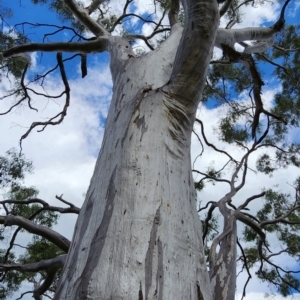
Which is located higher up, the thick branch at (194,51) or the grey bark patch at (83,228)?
the thick branch at (194,51)

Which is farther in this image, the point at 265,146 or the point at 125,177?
the point at 265,146

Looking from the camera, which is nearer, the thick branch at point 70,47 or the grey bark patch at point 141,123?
the grey bark patch at point 141,123

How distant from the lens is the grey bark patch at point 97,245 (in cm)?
103

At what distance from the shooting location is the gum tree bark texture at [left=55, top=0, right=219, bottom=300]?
1053mm

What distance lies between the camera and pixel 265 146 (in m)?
6.38

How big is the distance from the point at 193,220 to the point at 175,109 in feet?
1.67

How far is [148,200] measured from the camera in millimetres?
1243

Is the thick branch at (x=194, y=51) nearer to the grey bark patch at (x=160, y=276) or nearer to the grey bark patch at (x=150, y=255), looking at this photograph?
the grey bark patch at (x=150, y=255)

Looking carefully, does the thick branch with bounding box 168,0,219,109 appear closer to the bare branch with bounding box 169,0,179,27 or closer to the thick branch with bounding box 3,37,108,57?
the thick branch with bounding box 3,37,108,57

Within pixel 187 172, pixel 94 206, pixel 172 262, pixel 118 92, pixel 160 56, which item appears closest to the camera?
pixel 172 262

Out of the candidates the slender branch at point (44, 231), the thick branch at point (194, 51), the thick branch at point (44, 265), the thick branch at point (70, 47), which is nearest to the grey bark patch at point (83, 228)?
the thick branch at point (194, 51)

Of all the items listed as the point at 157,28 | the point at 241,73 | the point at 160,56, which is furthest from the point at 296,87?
the point at 160,56

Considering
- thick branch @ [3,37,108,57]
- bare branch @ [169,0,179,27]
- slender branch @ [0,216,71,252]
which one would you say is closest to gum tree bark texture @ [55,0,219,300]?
slender branch @ [0,216,71,252]

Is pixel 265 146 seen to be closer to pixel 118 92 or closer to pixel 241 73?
pixel 241 73
